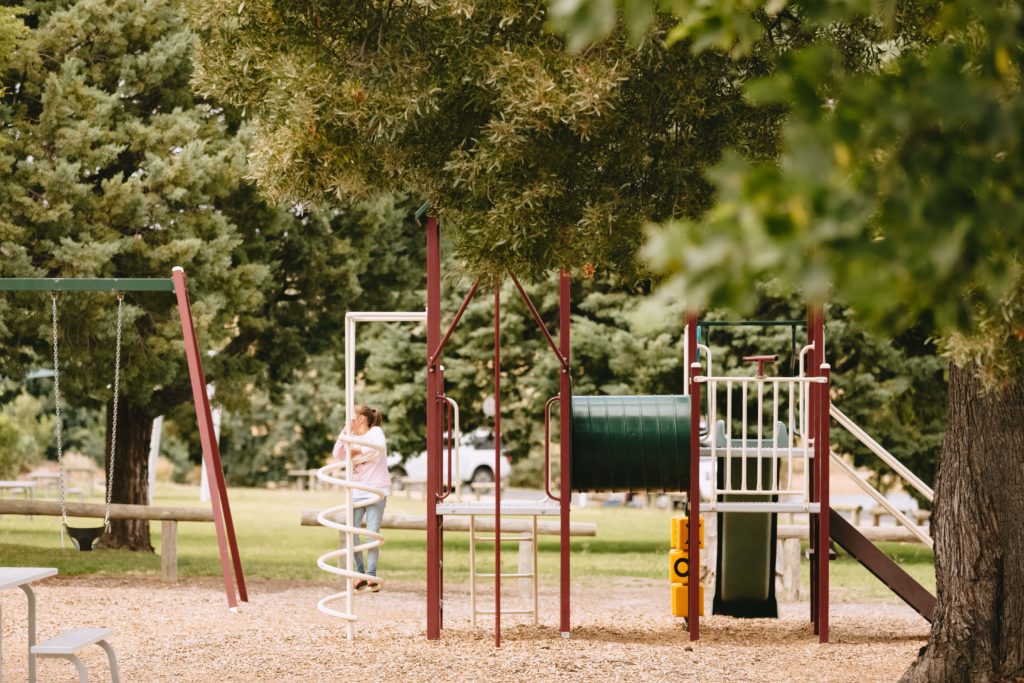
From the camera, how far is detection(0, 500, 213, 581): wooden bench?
13242mm

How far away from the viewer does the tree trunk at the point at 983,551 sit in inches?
285

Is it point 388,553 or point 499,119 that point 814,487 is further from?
point 388,553

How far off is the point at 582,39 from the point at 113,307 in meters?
12.0

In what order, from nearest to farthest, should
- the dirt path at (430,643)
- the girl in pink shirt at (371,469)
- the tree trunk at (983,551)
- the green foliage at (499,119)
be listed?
the green foliage at (499,119) < the tree trunk at (983,551) < the dirt path at (430,643) < the girl in pink shirt at (371,469)

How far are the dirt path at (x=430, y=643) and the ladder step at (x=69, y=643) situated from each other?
1233 mm

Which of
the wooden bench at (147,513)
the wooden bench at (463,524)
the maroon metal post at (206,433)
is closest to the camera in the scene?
the maroon metal post at (206,433)

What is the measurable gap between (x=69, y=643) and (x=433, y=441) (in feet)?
11.3

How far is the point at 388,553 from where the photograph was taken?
2017 cm

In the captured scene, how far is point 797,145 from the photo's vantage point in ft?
6.34

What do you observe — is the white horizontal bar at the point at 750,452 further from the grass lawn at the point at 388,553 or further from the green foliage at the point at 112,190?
the green foliage at the point at 112,190

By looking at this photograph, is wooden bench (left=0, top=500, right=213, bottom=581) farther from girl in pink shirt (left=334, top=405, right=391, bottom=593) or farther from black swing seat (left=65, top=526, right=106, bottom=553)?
girl in pink shirt (left=334, top=405, right=391, bottom=593)

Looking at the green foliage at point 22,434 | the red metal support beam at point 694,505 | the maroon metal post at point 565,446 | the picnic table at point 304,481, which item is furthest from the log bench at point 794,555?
the picnic table at point 304,481


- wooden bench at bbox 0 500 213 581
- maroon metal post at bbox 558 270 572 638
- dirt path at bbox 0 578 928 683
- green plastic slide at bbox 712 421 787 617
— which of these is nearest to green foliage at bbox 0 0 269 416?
wooden bench at bbox 0 500 213 581

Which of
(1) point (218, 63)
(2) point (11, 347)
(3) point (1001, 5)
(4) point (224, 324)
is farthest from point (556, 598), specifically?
(3) point (1001, 5)
